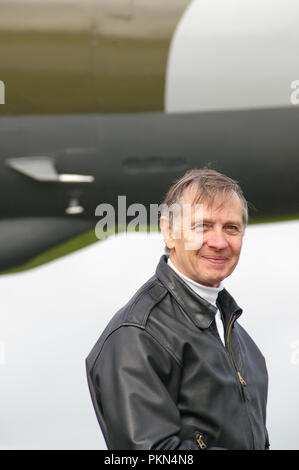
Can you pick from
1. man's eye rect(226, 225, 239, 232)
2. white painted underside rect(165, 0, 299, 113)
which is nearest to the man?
man's eye rect(226, 225, 239, 232)

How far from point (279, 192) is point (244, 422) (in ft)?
5.50

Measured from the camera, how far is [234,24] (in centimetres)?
254

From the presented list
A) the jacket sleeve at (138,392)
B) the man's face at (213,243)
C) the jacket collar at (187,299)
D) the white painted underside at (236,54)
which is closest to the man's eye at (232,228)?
the man's face at (213,243)

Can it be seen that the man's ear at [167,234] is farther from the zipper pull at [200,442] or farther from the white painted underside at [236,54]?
the white painted underside at [236,54]

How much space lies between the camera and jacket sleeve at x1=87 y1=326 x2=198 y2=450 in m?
1.03

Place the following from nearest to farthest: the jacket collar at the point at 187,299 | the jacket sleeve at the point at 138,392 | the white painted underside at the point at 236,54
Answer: the jacket sleeve at the point at 138,392
the jacket collar at the point at 187,299
the white painted underside at the point at 236,54

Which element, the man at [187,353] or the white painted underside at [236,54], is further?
the white painted underside at [236,54]

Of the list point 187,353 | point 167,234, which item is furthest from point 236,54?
point 187,353

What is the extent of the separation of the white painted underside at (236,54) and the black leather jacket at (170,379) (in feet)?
4.98

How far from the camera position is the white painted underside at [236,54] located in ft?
8.33

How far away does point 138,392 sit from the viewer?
1.04 m

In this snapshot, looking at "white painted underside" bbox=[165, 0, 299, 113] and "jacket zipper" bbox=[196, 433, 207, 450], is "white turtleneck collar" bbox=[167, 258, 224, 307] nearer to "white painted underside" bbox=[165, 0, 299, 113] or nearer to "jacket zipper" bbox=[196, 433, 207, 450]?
"jacket zipper" bbox=[196, 433, 207, 450]

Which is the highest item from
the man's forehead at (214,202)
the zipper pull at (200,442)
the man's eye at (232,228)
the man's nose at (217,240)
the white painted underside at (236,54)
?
the white painted underside at (236,54)

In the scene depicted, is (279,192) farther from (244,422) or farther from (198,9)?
(244,422)
